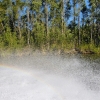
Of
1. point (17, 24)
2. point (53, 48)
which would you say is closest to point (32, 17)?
point (17, 24)

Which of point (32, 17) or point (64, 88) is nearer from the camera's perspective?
point (64, 88)

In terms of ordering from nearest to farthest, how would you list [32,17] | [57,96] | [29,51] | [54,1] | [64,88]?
[57,96] → [64,88] → [29,51] → [54,1] → [32,17]

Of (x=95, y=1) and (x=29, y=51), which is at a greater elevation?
(x=95, y=1)

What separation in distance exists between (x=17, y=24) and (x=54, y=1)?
976 centimetres

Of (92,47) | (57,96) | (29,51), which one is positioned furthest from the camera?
(92,47)

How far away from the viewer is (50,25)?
1647 inches

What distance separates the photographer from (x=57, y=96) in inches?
324

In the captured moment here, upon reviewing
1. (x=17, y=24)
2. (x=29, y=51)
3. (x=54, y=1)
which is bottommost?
(x=29, y=51)

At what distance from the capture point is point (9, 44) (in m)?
29.0

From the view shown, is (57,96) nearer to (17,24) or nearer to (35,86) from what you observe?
(35,86)

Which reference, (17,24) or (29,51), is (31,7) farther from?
(29,51)

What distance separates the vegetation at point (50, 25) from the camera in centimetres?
3343

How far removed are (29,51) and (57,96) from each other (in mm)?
23367

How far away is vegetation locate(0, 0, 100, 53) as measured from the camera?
3343cm
